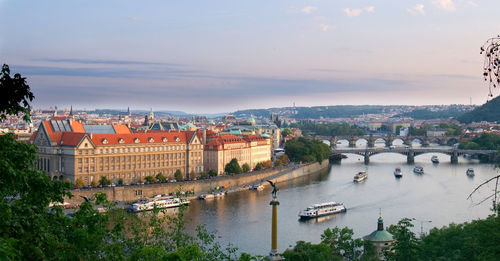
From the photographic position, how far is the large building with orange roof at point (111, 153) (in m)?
33.4

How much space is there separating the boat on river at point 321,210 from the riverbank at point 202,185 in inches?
229

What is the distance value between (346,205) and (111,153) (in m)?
13.4

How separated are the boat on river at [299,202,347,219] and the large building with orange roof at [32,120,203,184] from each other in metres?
Result: 11.5

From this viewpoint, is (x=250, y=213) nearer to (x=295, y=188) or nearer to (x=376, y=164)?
(x=295, y=188)

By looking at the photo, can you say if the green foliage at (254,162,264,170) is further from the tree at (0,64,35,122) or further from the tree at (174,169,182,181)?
the tree at (0,64,35,122)

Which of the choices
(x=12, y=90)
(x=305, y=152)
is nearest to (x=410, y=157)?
(x=305, y=152)

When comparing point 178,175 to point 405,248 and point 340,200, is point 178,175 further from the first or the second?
point 405,248

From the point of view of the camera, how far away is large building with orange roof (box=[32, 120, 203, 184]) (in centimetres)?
3338

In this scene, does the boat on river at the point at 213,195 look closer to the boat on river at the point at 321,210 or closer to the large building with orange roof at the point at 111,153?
the large building with orange roof at the point at 111,153

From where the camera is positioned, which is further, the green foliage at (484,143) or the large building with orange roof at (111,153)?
the green foliage at (484,143)

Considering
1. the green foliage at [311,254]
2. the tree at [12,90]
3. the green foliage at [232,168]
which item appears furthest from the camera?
the green foliage at [232,168]

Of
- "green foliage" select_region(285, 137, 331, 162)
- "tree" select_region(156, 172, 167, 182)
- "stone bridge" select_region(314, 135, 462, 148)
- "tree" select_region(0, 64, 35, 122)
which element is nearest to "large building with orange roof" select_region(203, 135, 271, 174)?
"green foliage" select_region(285, 137, 331, 162)

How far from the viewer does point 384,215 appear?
27.9 m

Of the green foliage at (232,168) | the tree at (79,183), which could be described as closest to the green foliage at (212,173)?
the green foliage at (232,168)
